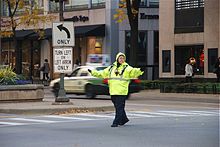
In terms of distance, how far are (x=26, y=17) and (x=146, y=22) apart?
10.3 m

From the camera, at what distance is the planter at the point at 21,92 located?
20.6 meters

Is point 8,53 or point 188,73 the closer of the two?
point 188,73

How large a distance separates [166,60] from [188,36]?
255cm

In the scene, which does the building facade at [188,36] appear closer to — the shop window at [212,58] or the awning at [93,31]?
the shop window at [212,58]

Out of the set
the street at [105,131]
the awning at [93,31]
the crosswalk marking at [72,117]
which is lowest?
the crosswalk marking at [72,117]

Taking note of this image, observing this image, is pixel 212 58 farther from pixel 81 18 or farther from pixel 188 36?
pixel 81 18

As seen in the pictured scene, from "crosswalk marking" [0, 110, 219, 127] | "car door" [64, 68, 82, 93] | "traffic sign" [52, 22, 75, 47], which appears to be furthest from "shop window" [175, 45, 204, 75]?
"traffic sign" [52, 22, 75, 47]

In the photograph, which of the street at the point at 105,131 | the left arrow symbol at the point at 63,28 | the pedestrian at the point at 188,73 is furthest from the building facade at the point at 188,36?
the street at the point at 105,131

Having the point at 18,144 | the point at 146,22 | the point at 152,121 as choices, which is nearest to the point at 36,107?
the point at 152,121

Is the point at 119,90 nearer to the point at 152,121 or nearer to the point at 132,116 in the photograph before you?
the point at 152,121

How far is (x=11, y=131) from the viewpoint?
13609 mm

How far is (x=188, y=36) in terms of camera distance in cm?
3825

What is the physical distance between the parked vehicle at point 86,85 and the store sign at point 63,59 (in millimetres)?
5875

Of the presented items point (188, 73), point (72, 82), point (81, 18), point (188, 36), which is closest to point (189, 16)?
point (188, 36)
